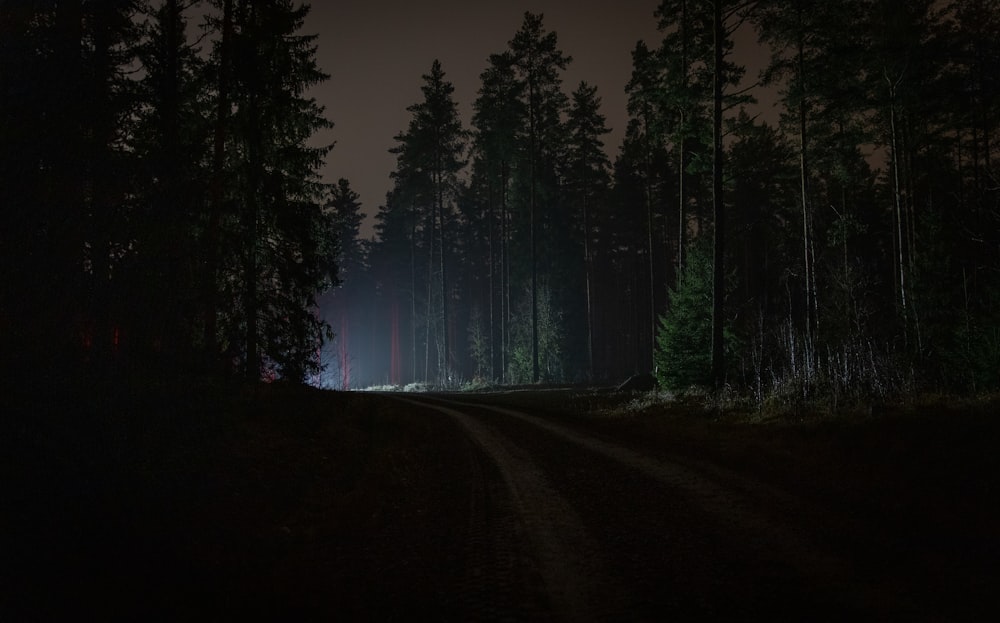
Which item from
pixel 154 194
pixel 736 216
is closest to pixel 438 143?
pixel 736 216

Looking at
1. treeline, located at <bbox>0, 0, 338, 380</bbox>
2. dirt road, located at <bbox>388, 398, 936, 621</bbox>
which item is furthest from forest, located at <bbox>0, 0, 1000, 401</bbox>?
dirt road, located at <bbox>388, 398, 936, 621</bbox>

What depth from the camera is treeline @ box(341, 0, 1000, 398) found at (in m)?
19.0

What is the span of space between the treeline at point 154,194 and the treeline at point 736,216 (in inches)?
544

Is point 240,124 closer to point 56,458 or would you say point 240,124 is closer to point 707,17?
point 56,458

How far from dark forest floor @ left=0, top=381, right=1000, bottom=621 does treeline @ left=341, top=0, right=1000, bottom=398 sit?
3.73 m

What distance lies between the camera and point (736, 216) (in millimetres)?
45438

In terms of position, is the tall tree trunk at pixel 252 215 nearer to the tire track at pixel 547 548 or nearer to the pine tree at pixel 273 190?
the pine tree at pixel 273 190

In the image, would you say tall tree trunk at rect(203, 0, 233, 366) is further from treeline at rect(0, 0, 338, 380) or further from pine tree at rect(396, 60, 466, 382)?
pine tree at rect(396, 60, 466, 382)

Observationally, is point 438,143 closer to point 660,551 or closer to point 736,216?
point 736,216

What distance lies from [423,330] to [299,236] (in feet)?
187

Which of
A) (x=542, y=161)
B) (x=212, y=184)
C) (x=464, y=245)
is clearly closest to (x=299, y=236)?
(x=212, y=184)

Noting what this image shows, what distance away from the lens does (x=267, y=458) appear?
9031 millimetres

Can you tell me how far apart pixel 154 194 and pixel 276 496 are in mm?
6827

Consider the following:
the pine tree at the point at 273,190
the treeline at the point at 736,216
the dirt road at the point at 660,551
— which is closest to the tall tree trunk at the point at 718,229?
the treeline at the point at 736,216
